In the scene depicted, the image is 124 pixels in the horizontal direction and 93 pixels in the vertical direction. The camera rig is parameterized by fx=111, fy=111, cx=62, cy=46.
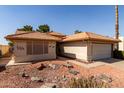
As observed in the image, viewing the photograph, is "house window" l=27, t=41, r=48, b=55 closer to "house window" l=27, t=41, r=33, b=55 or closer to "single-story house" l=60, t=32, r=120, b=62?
"house window" l=27, t=41, r=33, b=55

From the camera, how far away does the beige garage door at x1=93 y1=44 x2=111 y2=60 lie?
1342cm

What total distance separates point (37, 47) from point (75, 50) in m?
4.91

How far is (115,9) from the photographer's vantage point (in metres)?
18.5

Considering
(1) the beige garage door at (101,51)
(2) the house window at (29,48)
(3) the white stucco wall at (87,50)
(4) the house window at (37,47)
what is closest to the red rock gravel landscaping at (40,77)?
(2) the house window at (29,48)

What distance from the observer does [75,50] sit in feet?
47.6

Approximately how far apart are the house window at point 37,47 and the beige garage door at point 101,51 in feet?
19.5

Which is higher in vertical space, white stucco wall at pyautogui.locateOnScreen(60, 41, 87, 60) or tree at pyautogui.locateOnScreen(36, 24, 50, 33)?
tree at pyautogui.locateOnScreen(36, 24, 50, 33)

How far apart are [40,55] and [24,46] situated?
2.11 metres

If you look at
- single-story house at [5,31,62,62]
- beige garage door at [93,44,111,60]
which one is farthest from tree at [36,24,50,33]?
beige garage door at [93,44,111,60]

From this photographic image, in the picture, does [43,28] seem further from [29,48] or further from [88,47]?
[88,47]

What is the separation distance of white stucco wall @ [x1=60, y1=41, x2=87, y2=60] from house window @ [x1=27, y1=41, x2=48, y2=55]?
147 inches

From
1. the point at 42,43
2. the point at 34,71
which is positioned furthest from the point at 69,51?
the point at 34,71

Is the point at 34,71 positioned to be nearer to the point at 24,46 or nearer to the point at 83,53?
the point at 24,46
